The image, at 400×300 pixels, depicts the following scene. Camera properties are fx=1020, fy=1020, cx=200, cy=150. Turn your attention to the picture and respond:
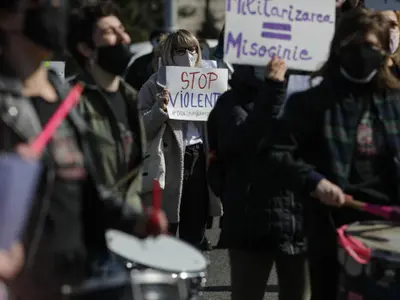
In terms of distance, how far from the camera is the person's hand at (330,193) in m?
3.82

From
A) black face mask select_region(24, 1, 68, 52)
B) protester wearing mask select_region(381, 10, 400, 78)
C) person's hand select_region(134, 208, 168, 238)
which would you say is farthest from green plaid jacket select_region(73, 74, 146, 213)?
protester wearing mask select_region(381, 10, 400, 78)

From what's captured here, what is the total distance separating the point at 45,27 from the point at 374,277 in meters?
1.44

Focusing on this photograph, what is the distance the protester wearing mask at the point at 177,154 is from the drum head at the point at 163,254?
2.75 meters

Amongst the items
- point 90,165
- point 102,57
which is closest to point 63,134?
point 90,165

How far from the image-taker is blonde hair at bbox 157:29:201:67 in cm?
671

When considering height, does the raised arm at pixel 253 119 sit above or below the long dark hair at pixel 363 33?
below

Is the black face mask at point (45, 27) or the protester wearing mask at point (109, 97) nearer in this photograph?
the black face mask at point (45, 27)

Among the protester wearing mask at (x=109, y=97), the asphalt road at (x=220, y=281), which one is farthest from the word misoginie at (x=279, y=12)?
the asphalt road at (x=220, y=281)

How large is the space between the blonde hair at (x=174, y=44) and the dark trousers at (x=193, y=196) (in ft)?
2.06

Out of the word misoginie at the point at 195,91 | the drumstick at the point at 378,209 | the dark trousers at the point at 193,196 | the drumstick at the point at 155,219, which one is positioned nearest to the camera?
the drumstick at the point at 155,219

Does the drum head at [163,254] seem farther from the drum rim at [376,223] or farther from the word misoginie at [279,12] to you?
the word misoginie at [279,12]

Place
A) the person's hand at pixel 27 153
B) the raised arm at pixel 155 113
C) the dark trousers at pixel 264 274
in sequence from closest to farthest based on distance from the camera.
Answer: the person's hand at pixel 27 153 < the dark trousers at pixel 264 274 < the raised arm at pixel 155 113

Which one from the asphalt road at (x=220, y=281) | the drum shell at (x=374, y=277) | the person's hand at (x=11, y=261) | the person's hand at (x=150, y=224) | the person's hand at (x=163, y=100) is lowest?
the asphalt road at (x=220, y=281)

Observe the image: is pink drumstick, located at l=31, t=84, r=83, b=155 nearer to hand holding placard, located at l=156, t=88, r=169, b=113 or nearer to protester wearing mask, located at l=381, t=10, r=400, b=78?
protester wearing mask, located at l=381, t=10, r=400, b=78
